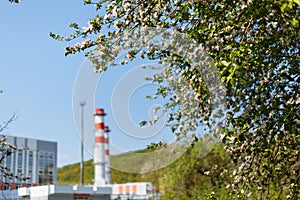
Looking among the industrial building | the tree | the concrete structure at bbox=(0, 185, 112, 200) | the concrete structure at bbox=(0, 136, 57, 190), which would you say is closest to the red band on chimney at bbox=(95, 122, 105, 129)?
the tree

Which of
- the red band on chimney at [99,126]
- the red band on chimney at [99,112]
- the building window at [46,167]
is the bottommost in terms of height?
the red band on chimney at [99,126]

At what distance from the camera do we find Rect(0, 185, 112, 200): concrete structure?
42.8 ft

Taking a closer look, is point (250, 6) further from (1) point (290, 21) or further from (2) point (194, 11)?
(2) point (194, 11)

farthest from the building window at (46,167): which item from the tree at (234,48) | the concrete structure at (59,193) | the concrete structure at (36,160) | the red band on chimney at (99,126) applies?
the red band on chimney at (99,126)

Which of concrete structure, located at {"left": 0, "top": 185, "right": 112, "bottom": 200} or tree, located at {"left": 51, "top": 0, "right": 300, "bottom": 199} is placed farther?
concrete structure, located at {"left": 0, "top": 185, "right": 112, "bottom": 200}

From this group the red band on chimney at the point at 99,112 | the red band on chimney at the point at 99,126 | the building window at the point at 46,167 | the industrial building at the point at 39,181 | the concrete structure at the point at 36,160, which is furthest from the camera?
the building window at the point at 46,167

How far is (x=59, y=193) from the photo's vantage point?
762 inches

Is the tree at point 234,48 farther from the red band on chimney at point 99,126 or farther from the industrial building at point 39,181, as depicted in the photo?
the industrial building at point 39,181

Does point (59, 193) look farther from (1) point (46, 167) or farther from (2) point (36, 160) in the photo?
(1) point (46, 167)

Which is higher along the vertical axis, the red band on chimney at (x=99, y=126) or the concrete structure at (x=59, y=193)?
the concrete structure at (x=59, y=193)

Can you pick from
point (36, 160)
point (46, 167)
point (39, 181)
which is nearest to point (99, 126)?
point (36, 160)

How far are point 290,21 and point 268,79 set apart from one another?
1.04 metres

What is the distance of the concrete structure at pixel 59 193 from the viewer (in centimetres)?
Answer: 1306

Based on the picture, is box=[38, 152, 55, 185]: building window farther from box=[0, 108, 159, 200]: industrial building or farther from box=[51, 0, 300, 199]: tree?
box=[51, 0, 300, 199]: tree
